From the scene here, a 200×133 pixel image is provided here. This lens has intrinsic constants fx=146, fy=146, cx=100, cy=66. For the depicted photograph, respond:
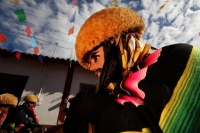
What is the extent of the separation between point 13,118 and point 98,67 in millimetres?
4723

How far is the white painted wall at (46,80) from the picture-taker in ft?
23.5

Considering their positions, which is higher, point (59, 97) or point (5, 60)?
point (5, 60)

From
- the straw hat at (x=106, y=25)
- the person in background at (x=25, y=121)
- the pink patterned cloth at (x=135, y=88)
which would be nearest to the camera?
the pink patterned cloth at (x=135, y=88)

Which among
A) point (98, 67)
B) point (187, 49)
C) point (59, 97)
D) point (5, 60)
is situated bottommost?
point (187, 49)

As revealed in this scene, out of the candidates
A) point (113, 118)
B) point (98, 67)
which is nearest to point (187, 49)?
point (113, 118)

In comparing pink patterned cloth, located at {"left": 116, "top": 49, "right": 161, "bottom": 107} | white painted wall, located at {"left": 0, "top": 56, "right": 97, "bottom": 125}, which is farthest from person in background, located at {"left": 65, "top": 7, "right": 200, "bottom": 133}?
white painted wall, located at {"left": 0, "top": 56, "right": 97, "bottom": 125}

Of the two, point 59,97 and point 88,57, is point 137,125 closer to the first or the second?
point 88,57

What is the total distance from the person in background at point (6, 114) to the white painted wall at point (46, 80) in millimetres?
2208

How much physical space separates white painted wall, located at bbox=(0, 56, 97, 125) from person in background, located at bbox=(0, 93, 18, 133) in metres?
2.21

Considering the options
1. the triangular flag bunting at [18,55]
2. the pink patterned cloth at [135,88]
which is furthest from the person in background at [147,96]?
the triangular flag bunting at [18,55]

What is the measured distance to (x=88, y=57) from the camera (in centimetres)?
147

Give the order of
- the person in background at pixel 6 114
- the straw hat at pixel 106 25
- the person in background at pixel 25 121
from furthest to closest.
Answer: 1. the person in background at pixel 25 121
2. the person in background at pixel 6 114
3. the straw hat at pixel 106 25

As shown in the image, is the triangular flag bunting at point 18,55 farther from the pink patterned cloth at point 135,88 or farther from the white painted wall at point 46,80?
the pink patterned cloth at point 135,88

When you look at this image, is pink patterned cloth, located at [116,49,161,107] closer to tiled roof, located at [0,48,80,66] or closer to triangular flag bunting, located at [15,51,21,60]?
tiled roof, located at [0,48,80,66]
